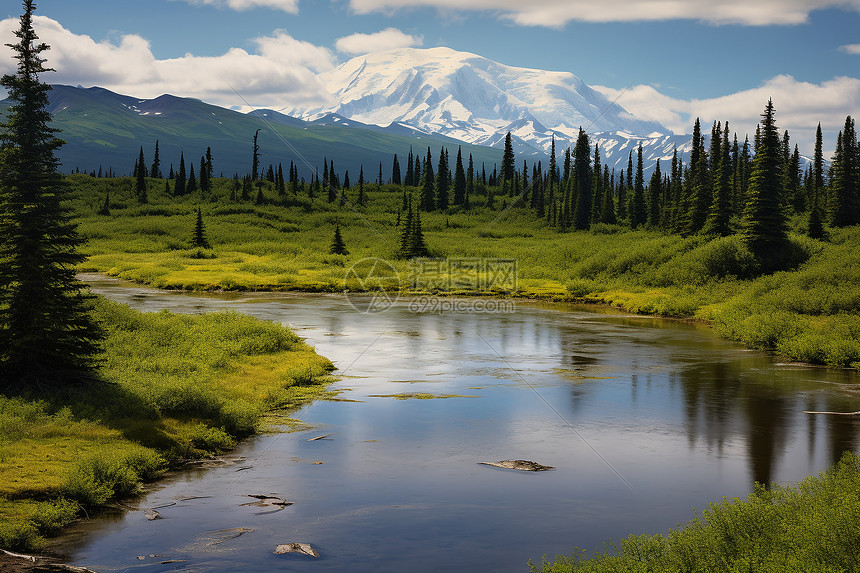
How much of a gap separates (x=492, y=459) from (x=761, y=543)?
9.78 metres

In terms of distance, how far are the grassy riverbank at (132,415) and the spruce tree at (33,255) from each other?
141cm

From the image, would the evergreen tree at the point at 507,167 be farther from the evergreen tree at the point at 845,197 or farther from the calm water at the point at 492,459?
the calm water at the point at 492,459

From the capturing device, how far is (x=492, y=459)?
21.4 m

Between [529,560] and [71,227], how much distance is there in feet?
55.8

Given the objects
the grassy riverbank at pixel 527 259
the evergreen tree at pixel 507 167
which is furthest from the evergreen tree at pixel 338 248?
the evergreen tree at pixel 507 167

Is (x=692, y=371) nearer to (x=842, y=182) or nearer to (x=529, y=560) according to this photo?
(x=529, y=560)

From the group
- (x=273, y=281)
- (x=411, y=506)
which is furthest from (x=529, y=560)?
(x=273, y=281)

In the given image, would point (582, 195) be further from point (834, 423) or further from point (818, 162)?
point (834, 423)

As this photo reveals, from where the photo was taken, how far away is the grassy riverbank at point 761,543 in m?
11.1

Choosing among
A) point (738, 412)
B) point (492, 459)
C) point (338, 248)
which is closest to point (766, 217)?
point (738, 412)

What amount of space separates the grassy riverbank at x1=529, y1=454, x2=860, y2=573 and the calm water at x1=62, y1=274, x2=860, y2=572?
2761mm

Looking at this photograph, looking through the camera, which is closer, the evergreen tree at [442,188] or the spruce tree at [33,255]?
the spruce tree at [33,255]

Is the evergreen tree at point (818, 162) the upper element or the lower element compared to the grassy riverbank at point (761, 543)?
upper

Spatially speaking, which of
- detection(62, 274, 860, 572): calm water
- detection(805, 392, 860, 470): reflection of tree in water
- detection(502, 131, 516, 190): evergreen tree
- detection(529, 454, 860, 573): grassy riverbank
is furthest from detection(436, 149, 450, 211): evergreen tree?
detection(529, 454, 860, 573): grassy riverbank
